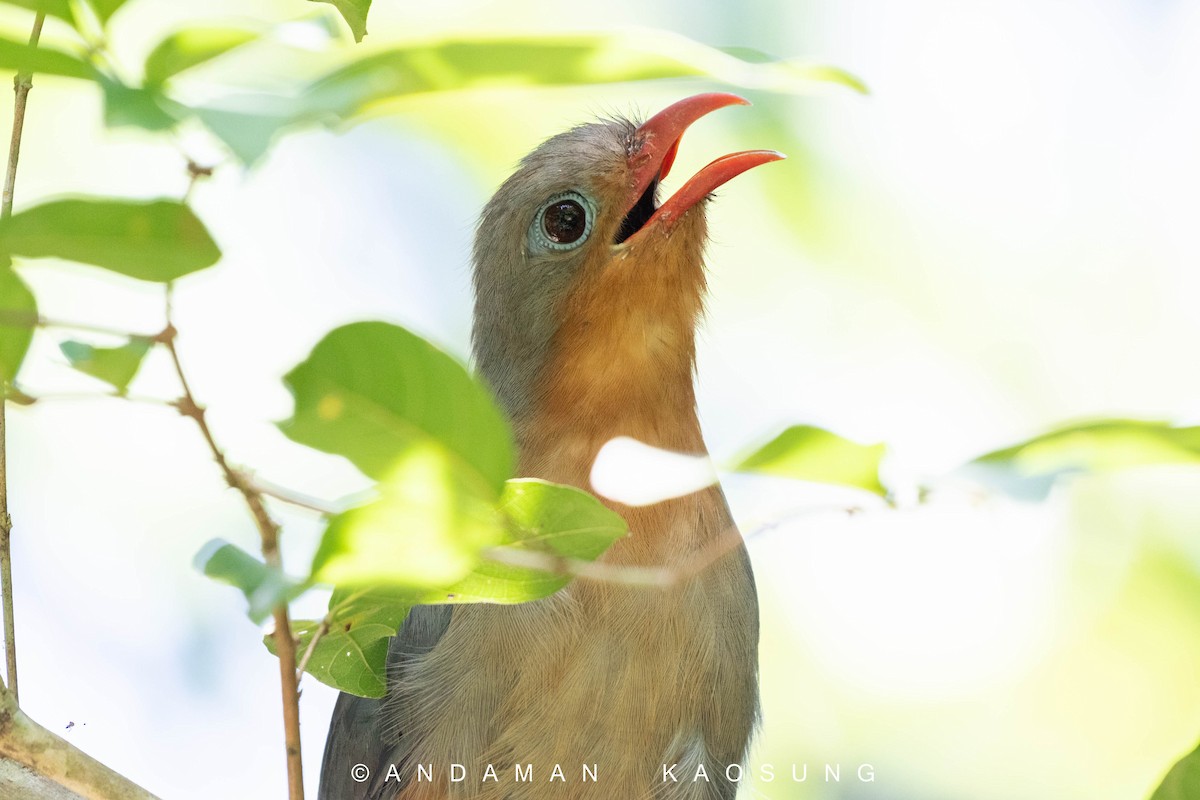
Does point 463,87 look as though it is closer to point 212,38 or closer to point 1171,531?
point 212,38

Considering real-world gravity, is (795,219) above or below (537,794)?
above

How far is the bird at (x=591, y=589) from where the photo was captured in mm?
3074

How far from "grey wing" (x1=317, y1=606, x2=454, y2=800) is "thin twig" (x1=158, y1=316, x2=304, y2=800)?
64.8 inches

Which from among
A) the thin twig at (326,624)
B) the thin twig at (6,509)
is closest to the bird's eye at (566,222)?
the thin twig at (6,509)

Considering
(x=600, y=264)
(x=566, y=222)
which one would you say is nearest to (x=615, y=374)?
(x=600, y=264)

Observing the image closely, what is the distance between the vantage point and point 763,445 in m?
1.33

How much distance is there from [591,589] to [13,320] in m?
2.08

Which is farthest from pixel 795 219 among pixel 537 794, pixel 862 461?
pixel 862 461

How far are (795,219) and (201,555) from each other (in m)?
Result: 5.18

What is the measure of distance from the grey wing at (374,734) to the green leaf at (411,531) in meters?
2.19

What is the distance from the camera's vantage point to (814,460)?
52.4 inches

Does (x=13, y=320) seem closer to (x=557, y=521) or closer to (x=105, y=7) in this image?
(x=105, y=7)

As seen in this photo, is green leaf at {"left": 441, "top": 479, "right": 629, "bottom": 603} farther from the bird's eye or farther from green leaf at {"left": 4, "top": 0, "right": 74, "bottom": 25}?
the bird's eye

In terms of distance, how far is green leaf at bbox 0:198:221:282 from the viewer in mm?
1084
